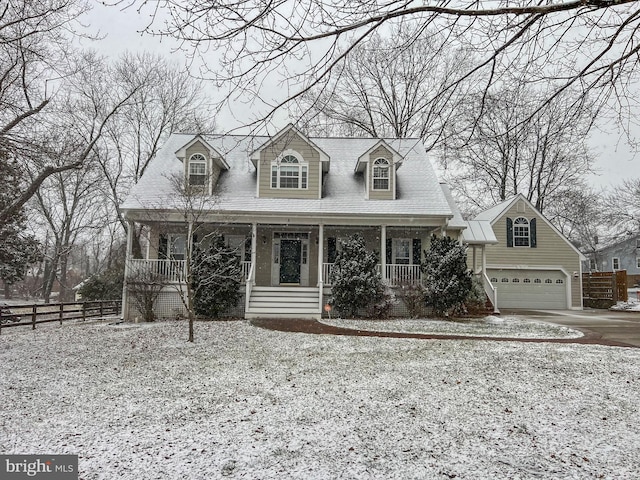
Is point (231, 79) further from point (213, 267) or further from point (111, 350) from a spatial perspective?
point (213, 267)

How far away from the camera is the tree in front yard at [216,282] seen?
13.1 meters

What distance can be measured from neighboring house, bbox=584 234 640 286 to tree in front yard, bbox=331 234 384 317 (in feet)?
106

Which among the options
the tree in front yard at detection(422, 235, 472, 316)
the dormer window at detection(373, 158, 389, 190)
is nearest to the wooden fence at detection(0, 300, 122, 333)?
the dormer window at detection(373, 158, 389, 190)

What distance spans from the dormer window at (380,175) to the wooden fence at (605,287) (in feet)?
42.7

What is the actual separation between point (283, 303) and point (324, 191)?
4.50 m

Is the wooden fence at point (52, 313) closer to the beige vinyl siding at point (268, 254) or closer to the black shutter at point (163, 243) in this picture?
the black shutter at point (163, 243)

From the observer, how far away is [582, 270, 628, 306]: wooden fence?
66.6 ft

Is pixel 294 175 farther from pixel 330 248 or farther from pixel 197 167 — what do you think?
pixel 197 167

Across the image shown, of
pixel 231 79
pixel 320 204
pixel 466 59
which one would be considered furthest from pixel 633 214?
pixel 231 79

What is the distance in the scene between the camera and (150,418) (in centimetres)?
462

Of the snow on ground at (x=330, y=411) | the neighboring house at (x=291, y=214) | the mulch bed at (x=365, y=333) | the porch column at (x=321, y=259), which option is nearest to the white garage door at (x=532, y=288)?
the neighboring house at (x=291, y=214)

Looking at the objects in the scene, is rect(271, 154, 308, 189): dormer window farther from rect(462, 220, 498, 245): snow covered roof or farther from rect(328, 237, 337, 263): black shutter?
rect(462, 220, 498, 245): snow covered roof

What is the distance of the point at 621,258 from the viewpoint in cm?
4159

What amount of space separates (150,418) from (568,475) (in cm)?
396
